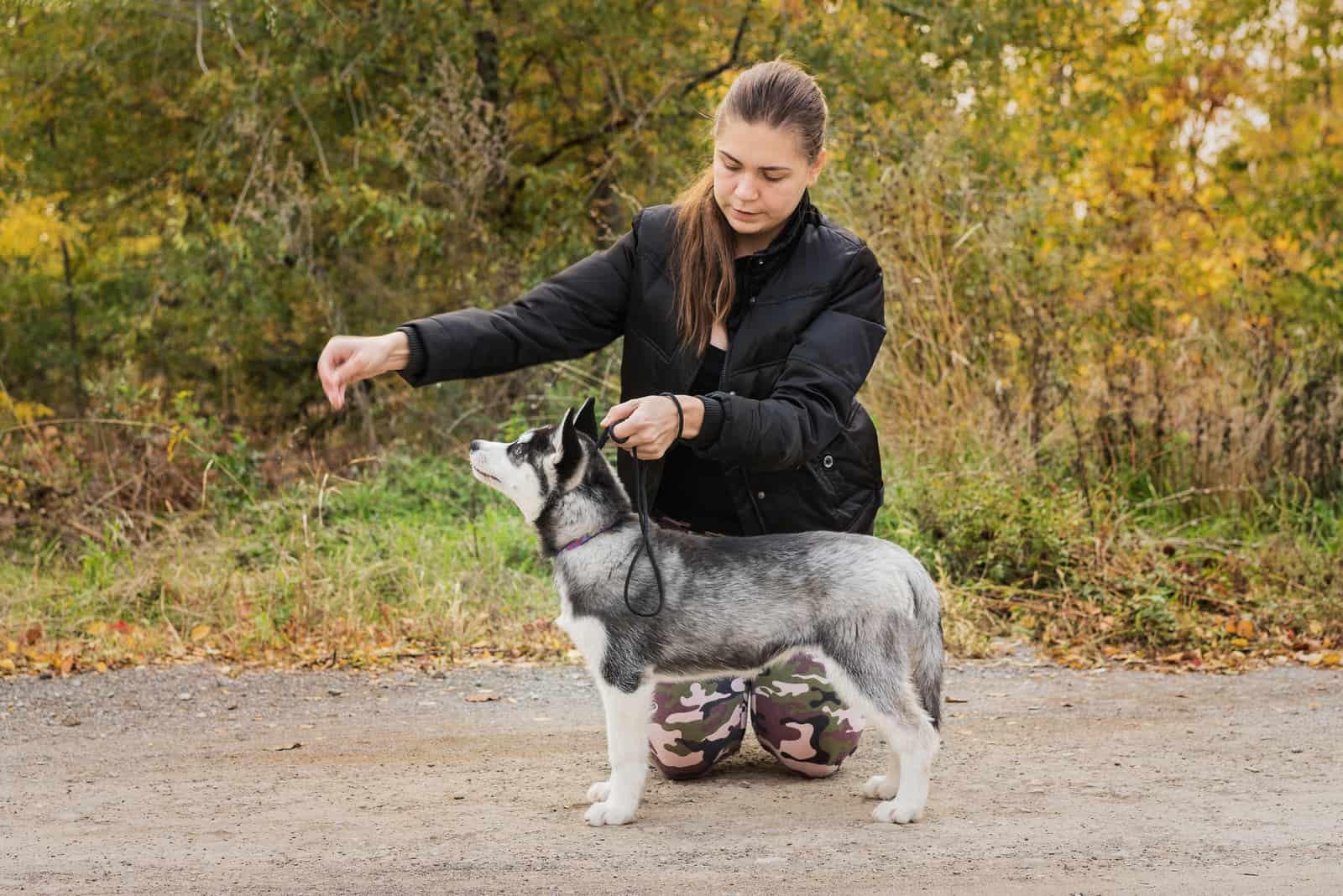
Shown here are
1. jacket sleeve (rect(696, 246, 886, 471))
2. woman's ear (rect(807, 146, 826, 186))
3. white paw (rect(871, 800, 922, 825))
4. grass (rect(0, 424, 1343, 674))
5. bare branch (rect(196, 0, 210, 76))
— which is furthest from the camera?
bare branch (rect(196, 0, 210, 76))

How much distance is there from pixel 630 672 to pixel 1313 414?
614cm

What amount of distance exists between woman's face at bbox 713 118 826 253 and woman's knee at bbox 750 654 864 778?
4.82ft

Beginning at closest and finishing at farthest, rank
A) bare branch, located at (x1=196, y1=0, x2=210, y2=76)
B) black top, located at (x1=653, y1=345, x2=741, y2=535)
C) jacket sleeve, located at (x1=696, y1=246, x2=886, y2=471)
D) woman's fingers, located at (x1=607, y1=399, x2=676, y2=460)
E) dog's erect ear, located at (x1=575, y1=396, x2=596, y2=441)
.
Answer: woman's fingers, located at (x1=607, y1=399, x2=676, y2=460)
jacket sleeve, located at (x1=696, y1=246, x2=886, y2=471)
dog's erect ear, located at (x1=575, y1=396, x2=596, y2=441)
black top, located at (x1=653, y1=345, x2=741, y2=535)
bare branch, located at (x1=196, y1=0, x2=210, y2=76)

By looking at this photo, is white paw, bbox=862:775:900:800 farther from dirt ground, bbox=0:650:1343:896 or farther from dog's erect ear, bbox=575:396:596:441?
dog's erect ear, bbox=575:396:596:441

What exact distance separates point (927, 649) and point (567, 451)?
3.86ft

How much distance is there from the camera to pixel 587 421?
400cm

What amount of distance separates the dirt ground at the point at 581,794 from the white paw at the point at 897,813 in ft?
0.11

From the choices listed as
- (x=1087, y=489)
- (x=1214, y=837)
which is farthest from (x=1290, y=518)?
(x=1214, y=837)

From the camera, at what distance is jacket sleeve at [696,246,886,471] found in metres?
3.68

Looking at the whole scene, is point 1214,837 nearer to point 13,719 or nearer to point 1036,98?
point 13,719

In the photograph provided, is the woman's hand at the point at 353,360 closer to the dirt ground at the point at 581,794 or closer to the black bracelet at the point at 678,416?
the black bracelet at the point at 678,416

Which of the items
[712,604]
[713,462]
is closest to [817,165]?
[713,462]

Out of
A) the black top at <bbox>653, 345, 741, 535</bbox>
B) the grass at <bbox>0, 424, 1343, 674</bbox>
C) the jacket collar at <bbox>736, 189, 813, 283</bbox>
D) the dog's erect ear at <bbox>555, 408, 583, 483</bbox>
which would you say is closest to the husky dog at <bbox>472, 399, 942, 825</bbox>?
the dog's erect ear at <bbox>555, 408, 583, 483</bbox>

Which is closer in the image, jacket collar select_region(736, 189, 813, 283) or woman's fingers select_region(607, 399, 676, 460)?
woman's fingers select_region(607, 399, 676, 460)
